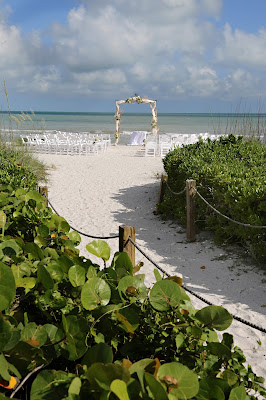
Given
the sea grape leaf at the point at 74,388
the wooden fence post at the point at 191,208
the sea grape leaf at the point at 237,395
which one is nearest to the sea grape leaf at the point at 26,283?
the sea grape leaf at the point at 74,388

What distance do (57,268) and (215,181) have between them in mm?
4594

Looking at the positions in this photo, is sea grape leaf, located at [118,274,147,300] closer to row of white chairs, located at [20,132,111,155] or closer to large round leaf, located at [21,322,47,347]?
large round leaf, located at [21,322,47,347]

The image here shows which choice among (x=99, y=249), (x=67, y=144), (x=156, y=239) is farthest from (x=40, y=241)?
(x=67, y=144)

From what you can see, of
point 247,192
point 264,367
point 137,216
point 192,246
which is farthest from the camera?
point 137,216

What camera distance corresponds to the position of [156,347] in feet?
3.87

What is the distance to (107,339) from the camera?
45.5 inches

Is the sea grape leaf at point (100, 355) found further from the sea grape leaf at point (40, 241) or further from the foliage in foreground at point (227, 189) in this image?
the foliage in foreground at point (227, 189)

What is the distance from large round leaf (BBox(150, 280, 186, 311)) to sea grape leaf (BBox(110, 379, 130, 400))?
1.39 feet

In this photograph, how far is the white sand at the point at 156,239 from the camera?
12.2 ft

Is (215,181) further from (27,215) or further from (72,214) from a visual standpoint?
(27,215)

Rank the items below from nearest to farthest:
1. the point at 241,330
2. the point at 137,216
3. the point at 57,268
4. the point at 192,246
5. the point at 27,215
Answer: the point at 57,268
the point at 27,215
the point at 241,330
the point at 192,246
the point at 137,216

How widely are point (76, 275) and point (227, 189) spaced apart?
433 cm

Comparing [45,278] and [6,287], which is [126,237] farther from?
[6,287]

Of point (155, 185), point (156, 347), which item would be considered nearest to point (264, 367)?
point (156, 347)
